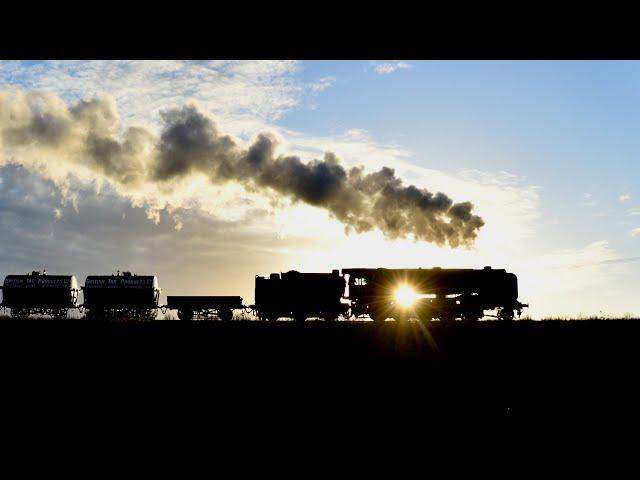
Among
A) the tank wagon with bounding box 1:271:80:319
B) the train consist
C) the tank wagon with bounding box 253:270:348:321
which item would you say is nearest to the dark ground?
the train consist

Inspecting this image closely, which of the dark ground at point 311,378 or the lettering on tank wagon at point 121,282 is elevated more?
the lettering on tank wagon at point 121,282

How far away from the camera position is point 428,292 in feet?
79.7

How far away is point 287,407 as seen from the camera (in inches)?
198

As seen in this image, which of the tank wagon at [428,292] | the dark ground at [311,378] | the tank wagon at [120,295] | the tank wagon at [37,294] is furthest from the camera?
the tank wagon at [37,294]

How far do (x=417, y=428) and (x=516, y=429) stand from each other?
2.73 feet

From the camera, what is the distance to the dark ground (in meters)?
4.81

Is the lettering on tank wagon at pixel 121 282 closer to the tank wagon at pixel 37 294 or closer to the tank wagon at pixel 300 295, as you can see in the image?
the tank wagon at pixel 37 294

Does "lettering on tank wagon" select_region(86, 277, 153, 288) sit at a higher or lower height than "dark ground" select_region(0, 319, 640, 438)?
higher

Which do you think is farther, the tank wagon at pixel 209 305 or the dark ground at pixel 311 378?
the tank wagon at pixel 209 305

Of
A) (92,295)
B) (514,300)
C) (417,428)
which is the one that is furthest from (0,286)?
(417,428)

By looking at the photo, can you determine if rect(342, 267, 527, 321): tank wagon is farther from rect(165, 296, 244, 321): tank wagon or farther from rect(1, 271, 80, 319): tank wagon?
rect(1, 271, 80, 319): tank wagon

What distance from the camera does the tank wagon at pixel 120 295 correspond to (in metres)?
31.1

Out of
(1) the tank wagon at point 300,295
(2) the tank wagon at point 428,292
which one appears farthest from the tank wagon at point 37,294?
(2) the tank wagon at point 428,292

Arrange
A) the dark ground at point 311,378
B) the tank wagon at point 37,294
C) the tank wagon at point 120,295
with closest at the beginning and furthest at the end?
1. the dark ground at point 311,378
2. the tank wagon at point 120,295
3. the tank wagon at point 37,294
